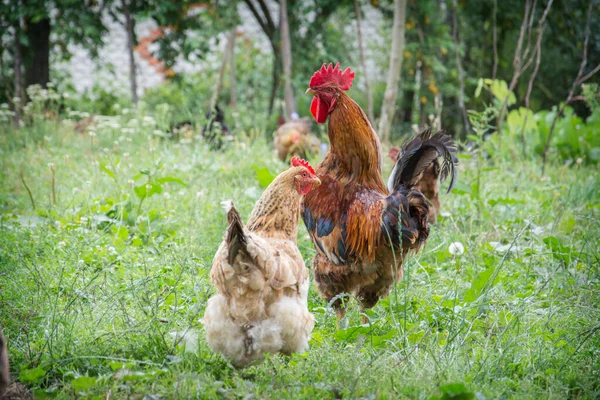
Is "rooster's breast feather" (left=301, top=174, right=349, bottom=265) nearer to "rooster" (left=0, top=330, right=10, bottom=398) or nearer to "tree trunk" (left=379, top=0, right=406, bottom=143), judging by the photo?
"rooster" (left=0, top=330, right=10, bottom=398)

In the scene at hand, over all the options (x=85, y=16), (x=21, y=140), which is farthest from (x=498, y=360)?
(x=85, y=16)

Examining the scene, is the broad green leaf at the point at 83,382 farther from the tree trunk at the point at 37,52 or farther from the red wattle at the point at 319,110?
the tree trunk at the point at 37,52

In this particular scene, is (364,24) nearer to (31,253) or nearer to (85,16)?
(85,16)

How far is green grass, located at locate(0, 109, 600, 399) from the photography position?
2.45m

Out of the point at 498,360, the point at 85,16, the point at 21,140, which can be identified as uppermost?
the point at 85,16

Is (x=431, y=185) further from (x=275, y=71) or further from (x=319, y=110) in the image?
(x=275, y=71)

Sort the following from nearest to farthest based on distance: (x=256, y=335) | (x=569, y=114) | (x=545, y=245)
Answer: (x=256, y=335) → (x=545, y=245) → (x=569, y=114)

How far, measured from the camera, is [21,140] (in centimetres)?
739

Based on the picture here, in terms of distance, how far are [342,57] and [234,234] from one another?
27.4 ft

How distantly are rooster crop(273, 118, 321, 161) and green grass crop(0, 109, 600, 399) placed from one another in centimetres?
137

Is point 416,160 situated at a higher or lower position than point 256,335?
higher

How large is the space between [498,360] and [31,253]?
2940 millimetres

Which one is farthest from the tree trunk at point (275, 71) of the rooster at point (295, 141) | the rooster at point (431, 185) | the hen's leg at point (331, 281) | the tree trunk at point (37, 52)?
the hen's leg at point (331, 281)

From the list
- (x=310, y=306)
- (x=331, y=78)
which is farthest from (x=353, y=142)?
(x=310, y=306)
